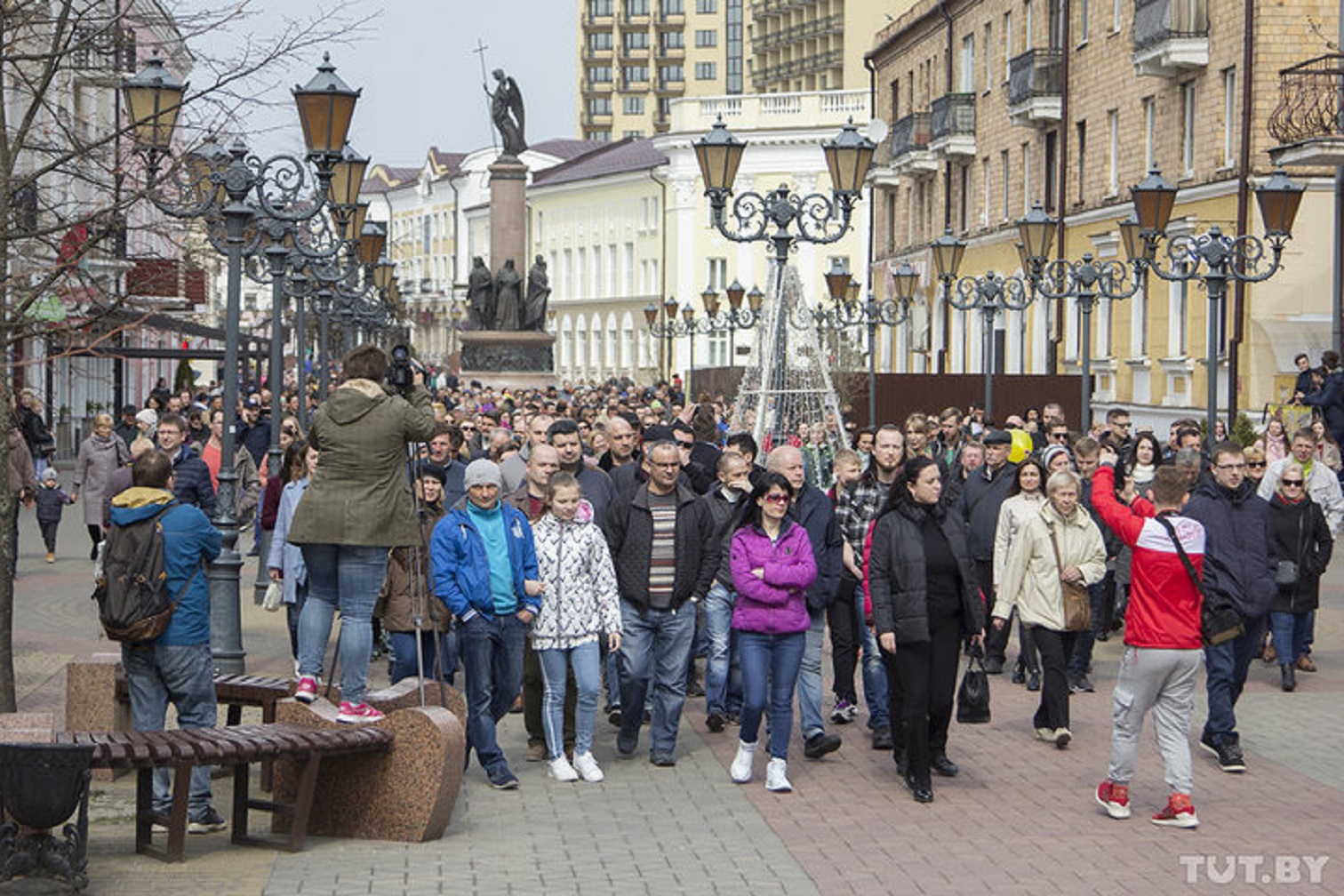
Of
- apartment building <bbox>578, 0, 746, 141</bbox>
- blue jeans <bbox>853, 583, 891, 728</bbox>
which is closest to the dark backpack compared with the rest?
blue jeans <bbox>853, 583, 891, 728</bbox>

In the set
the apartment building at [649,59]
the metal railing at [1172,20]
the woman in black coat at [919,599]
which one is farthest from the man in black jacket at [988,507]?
the apartment building at [649,59]

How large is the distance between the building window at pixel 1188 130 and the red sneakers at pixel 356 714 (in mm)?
30816

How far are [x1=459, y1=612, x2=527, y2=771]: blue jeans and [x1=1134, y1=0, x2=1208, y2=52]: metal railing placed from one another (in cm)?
2869

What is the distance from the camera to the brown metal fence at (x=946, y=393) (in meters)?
43.6

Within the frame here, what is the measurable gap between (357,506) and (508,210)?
160ft

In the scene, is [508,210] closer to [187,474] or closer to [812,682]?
[187,474]

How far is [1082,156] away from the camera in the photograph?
45875 mm

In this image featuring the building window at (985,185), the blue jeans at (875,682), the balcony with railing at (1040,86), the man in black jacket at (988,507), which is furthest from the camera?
the building window at (985,185)

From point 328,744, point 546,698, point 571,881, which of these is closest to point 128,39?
point 546,698

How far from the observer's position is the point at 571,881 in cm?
916

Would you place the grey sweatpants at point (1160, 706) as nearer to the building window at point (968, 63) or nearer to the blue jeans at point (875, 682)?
the blue jeans at point (875, 682)

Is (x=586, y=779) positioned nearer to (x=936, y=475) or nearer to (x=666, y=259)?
(x=936, y=475)

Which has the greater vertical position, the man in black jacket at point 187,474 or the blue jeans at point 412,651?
the man in black jacket at point 187,474

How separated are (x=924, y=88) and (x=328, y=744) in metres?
52.7
